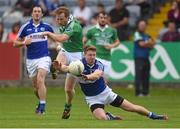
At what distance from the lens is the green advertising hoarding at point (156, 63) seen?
104 ft

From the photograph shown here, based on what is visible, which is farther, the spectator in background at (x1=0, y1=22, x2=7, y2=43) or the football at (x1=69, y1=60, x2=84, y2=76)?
the spectator in background at (x1=0, y1=22, x2=7, y2=43)

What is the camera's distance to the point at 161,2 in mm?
36094

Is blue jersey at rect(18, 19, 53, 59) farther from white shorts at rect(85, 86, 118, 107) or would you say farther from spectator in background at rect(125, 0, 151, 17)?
spectator in background at rect(125, 0, 151, 17)

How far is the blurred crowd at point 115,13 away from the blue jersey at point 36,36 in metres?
9.65

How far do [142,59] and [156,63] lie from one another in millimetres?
1943

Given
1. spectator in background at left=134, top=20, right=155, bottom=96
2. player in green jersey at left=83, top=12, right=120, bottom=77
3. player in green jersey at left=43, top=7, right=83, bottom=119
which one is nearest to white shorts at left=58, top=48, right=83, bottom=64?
player in green jersey at left=43, top=7, right=83, bottom=119

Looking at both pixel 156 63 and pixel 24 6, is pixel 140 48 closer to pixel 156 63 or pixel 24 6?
pixel 156 63

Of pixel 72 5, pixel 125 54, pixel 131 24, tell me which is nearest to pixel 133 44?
pixel 125 54

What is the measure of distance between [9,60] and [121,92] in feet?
14.5

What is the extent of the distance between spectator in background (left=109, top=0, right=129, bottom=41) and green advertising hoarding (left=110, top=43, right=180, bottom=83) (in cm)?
115

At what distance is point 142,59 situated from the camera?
98.8 feet

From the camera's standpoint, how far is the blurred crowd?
107ft

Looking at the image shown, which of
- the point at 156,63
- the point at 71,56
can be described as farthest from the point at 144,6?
the point at 71,56

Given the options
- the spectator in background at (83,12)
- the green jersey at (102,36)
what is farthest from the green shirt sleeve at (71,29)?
the spectator in background at (83,12)
